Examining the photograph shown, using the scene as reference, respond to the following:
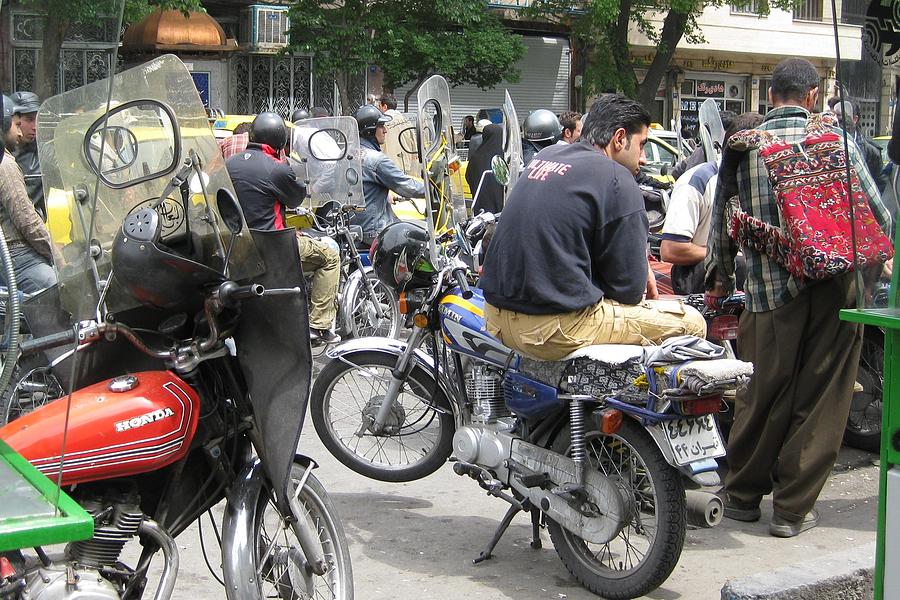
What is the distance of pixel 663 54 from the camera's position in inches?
1096

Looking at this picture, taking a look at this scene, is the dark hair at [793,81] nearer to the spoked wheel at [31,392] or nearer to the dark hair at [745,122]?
the dark hair at [745,122]

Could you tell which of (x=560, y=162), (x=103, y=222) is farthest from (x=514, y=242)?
A: (x=103, y=222)

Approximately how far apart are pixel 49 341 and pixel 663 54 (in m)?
26.7

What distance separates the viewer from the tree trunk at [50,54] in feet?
6.83

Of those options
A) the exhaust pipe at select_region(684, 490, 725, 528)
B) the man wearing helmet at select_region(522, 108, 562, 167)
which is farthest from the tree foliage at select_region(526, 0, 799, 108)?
the exhaust pipe at select_region(684, 490, 725, 528)

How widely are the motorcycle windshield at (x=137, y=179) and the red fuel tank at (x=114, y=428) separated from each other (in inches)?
9.4

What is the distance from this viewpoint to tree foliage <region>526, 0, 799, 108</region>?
27.5 metres

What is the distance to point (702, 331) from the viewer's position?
4.45 meters

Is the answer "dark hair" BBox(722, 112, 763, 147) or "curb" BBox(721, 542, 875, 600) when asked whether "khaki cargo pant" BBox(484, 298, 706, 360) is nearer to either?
"curb" BBox(721, 542, 875, 600)

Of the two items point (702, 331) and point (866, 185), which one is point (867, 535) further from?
point (866, 185)

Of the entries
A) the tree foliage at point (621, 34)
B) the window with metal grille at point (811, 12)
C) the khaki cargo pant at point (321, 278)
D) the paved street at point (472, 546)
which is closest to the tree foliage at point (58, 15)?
the paved street at point (472, 546)

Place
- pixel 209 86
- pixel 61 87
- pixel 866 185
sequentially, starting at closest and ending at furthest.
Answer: pixel 61 87 < pixel 866 185 < pixel 209 86

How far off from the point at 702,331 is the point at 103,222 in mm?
2388

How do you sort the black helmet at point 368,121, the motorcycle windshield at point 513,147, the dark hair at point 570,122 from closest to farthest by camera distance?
the motorcycle windshield at point 513,147 → the black helmet at point 368,121 → the dark hair at point 570,122
